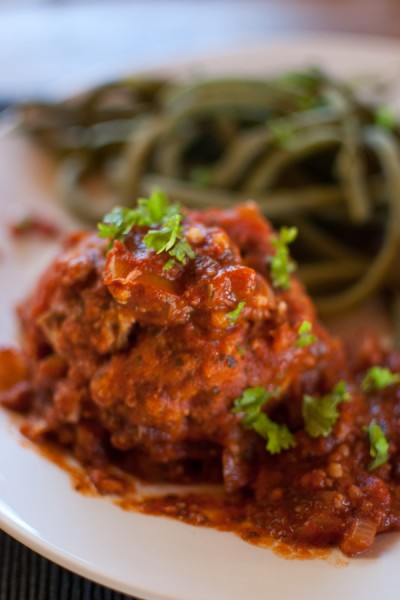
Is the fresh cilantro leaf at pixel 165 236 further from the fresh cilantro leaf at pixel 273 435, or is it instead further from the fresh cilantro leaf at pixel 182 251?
the fresh cilantro leaf at pixel 273 435

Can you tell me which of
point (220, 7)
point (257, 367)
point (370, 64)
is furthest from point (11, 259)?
point (220, 7)

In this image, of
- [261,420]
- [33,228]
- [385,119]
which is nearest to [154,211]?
[261,420]

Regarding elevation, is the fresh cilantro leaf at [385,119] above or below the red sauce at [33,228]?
below

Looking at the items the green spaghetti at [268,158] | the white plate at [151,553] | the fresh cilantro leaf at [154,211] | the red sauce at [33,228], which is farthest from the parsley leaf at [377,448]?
the red sauce at [33,228]

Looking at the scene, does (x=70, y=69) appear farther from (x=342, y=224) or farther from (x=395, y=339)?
(x=395, y=339)

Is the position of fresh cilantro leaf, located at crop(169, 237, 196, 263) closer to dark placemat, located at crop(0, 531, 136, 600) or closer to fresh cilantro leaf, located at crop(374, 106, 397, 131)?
dark placemat, located at crop(0, 531, 136, 600)

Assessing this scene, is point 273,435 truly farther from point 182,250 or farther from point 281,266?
point 182,250
